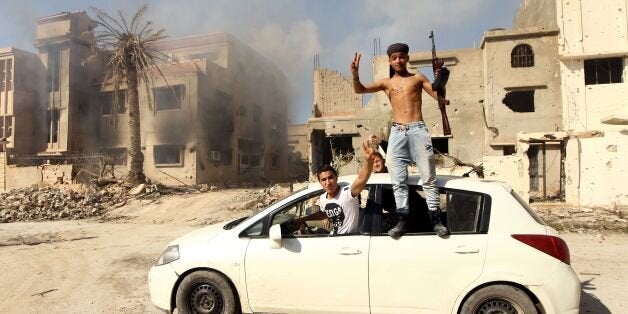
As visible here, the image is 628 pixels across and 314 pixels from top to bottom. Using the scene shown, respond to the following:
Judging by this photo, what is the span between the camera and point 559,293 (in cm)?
303

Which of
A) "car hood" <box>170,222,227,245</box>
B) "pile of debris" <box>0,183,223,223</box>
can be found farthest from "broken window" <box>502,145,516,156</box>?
"car hood" <box>170,222,227,245</box>

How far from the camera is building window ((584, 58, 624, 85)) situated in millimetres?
18516

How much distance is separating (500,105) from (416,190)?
18.2 m

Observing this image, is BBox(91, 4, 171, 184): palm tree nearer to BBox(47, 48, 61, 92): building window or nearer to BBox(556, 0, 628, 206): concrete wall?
BBox(47, 48, 61, 92): building window

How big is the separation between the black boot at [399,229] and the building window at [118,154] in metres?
25.0

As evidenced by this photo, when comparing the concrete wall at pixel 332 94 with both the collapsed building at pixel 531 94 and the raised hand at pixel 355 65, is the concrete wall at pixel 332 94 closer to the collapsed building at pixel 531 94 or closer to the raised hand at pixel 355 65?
the collapsed building at pixel 531 94

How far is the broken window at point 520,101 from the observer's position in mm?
19703

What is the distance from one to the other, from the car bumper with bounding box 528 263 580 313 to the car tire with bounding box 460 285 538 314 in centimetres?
10

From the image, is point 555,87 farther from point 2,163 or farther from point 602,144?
point 2,163

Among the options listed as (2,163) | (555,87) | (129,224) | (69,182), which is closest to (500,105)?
(555,87)

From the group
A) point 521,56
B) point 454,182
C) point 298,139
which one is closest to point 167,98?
point 298,139

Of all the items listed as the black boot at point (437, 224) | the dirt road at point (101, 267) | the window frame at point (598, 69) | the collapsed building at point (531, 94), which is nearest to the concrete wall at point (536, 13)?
the collapsed building at point (531, 94)

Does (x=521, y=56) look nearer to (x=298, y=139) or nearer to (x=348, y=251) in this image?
(x=348, y=251)

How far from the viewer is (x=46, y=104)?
26516 millimetres
